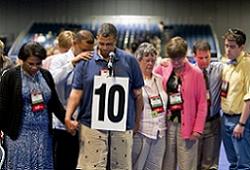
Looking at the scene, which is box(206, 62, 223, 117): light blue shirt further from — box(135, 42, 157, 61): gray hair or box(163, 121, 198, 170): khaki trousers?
box(135, 42, 157, 61): gray hair

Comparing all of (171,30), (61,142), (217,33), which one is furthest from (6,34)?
(61,142)

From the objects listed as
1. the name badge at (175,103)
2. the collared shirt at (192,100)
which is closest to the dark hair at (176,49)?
the collared shirt at (192,100)

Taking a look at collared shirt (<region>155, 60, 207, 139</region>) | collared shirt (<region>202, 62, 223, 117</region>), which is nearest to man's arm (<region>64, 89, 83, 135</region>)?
collared shirt (<region>155, 60, 207, 139</region>)

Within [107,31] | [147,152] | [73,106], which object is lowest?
[147,152]

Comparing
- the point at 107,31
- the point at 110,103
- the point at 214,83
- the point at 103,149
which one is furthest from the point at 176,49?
the point at 103,149

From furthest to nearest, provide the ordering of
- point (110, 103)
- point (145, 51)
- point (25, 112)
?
point (145, 51) < point (25, 112) < point (110, 103)

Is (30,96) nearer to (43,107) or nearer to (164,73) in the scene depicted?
(43,107)

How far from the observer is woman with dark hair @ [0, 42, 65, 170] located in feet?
10.6

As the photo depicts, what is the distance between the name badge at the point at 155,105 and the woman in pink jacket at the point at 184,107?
9 cm

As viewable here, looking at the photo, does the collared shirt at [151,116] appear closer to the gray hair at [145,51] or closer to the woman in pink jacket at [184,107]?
the woman in pink jacket at [184,107]

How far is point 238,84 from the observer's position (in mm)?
3842

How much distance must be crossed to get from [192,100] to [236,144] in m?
0.52

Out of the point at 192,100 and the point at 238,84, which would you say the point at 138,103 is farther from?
the point at 238,84

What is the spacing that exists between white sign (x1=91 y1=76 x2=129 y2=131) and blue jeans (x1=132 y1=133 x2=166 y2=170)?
0.61 metres
